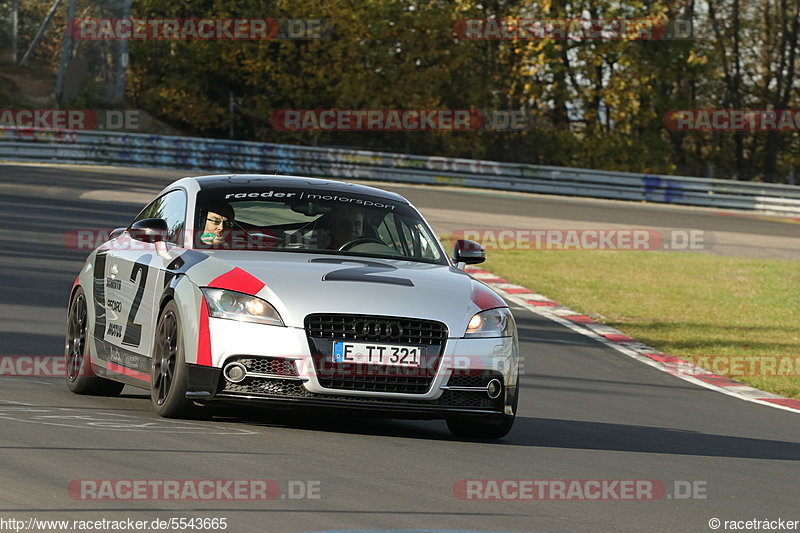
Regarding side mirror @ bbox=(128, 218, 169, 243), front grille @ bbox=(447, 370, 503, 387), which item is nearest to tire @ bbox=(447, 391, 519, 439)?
front grille @ bbox=(447, 370, 503, 387)

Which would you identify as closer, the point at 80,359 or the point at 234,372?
the point at 234,372

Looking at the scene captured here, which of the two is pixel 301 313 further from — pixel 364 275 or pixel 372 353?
pixel 364 275

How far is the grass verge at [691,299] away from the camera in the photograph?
1481 centimetres

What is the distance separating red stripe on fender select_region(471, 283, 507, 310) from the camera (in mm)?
7930

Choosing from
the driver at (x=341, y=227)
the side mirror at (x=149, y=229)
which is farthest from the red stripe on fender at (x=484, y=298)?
the side mirror at (x=149, y=229)

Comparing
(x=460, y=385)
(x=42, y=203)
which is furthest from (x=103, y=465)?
(x=42, y=203)

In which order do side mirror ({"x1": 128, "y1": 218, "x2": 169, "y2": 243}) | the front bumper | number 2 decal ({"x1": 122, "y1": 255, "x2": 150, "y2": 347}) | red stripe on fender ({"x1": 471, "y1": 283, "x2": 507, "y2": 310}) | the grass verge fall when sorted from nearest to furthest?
1. the front bumper
2. red stripe on fender ({"x1": 471, "y1": 283, "x2": 507, "y2": 310})
3. number 2 decal ({"x1": 122, "y1": 255, "x2": 150, "y2": 347})
4. side mirror ({"x1": 128, "y1": 218, "x2": 169, "y2": 243})
5. the grass verge

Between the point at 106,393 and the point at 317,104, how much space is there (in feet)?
115

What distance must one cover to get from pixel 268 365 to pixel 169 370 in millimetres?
718

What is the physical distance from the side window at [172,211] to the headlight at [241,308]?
109cm

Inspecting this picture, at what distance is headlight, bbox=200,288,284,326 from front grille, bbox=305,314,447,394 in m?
0.21

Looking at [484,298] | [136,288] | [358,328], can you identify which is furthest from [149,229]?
[484,298]

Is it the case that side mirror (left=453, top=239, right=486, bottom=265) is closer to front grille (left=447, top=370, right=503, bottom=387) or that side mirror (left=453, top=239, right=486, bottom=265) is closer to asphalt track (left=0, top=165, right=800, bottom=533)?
asphalt track (left=0, top=165, right=800, bottom=533)

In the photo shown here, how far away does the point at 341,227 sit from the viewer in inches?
345
